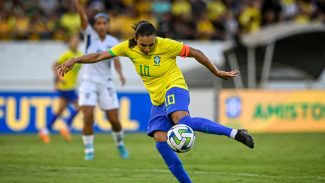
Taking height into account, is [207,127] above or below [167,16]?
below

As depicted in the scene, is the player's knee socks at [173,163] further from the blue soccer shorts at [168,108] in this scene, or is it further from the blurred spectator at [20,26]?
the blurred spectator at [20,26]

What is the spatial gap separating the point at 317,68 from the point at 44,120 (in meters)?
11.6

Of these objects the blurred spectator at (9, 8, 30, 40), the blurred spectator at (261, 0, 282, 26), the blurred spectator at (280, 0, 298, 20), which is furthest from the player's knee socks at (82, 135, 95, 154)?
the blurred spectator at (280, 0, 298, 20)

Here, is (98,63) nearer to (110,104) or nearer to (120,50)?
(110,104)

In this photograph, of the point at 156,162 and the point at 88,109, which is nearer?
the point at 156,162

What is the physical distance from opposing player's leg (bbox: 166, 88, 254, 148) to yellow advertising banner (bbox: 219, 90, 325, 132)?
14039mm

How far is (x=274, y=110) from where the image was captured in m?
24.4

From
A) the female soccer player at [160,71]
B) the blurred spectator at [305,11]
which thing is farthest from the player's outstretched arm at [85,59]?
the blurred spectator at [305,11]

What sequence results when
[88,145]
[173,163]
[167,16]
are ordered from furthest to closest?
[167,16], [88,145], [173,163]

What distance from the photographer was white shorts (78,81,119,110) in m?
15.0

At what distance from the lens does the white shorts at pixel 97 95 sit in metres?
15.0

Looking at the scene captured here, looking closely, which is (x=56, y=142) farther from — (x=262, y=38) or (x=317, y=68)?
(x=317, y=68)

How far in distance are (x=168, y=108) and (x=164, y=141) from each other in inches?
17.6

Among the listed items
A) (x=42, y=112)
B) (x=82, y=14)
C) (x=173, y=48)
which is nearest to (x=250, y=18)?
(x=42, y=112)
